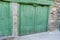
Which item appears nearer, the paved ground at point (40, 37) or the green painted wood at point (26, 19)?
the paved ground at point (40, 37)

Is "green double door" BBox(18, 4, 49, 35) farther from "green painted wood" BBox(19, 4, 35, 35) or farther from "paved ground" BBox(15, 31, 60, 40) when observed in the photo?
"paved ground" BBox(15, 31, 60, 40)

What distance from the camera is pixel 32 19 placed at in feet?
19.6

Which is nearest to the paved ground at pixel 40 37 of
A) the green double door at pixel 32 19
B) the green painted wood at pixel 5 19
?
the green double door at pixel 32 19

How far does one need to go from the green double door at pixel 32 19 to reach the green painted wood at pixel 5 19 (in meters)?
0.46

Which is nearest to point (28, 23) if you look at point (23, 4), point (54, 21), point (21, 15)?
point (21, 15)

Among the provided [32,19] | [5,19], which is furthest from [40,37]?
[5,19]

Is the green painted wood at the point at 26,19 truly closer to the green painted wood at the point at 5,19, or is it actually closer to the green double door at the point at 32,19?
the green double door at the point at 32,19

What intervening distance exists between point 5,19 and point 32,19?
1.24m

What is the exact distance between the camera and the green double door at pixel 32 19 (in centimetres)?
570

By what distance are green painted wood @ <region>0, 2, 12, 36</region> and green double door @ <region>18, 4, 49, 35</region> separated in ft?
1.50

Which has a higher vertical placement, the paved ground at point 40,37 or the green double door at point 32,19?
the green double door at point 32,19

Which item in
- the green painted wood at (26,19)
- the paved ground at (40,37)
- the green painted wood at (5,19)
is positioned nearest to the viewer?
the green painted wood at (5,19)

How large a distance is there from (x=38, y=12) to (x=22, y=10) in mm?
797

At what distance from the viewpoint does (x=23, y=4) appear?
5.66 metres
